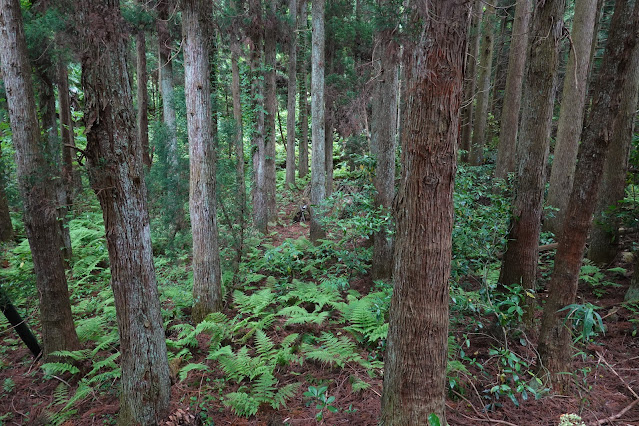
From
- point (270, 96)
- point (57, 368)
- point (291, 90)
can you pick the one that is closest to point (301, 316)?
point (57, 368)

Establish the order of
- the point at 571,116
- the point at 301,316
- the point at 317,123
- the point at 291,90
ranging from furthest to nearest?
1. the point at 291,90
2. the point at 317,123
3. the point at 571,116
4. the point at 301,316

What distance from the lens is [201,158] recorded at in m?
6.10

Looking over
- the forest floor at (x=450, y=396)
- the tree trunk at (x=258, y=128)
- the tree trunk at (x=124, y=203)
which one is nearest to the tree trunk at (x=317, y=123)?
the tree trunk at (x=258, y=128)

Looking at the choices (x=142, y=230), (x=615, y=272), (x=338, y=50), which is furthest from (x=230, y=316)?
(x=338, y=50)

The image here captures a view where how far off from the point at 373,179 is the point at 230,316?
3.71m

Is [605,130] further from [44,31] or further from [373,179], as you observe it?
[44,31]

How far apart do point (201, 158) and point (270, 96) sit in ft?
21.4

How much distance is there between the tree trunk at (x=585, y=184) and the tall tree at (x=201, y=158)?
509 cm

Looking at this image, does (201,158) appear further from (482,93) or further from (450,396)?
(482,93)

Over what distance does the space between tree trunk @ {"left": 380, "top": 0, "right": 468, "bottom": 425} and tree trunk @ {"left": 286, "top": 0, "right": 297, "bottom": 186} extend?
10.4 meters

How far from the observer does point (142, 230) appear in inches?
138

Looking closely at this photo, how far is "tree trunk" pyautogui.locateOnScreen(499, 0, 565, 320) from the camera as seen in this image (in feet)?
12.9

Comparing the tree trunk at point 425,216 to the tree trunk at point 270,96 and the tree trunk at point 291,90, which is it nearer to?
the tree trunk at point 270,96

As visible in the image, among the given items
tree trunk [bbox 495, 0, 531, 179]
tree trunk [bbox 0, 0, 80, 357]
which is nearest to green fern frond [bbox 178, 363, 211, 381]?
tree trunk [bbox 0, 0, 80, 357]
